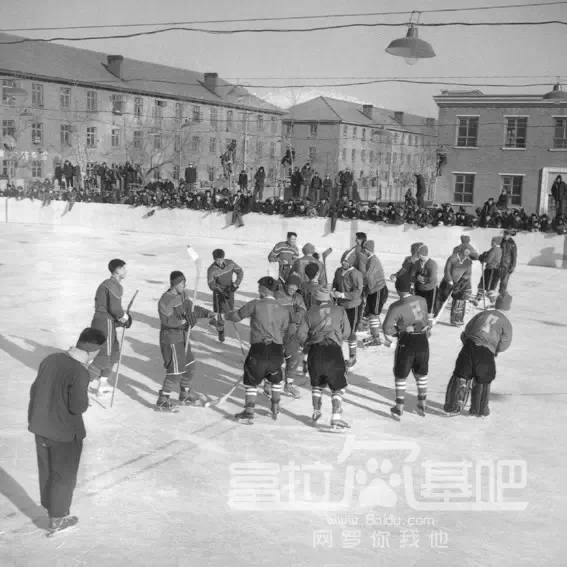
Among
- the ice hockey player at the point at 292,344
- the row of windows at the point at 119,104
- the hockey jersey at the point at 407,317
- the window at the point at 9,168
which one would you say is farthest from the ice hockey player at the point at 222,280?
the row of windows at the point at 119,104

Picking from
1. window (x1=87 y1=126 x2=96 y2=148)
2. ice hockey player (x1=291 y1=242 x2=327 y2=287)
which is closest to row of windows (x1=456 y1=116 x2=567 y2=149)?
ice hockey player (x1=291 y1=242 x2=327 y2=287)

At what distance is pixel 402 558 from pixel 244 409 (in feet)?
12.1

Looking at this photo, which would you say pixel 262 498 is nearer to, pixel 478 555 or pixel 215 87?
pixel 478 555

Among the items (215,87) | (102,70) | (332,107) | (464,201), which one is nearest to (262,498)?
(464,201)

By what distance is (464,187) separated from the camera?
139 ft

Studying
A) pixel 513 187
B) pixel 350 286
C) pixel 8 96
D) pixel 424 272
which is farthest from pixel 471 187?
pixel 8 96

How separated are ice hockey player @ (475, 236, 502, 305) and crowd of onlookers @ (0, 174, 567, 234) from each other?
27.7 ft

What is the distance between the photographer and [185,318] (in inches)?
358

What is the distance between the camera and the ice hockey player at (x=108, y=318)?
955 centimetres

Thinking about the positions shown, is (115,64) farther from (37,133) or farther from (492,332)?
(492,332)

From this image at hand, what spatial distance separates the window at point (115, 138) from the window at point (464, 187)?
107ft

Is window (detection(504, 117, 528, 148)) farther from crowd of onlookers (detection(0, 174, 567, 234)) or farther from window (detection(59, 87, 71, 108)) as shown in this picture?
window (detection(59, 87, 71, 108))

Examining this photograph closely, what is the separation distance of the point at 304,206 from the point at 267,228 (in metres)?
1.70

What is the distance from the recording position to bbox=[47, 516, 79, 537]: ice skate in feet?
19.4
